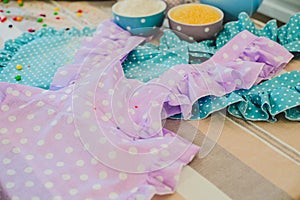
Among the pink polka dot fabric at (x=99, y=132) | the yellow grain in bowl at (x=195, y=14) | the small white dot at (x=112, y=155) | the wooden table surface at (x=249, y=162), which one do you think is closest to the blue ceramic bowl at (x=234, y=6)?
the yellow grain in bowl at (x=195, y=14)

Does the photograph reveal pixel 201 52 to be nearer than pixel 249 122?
No

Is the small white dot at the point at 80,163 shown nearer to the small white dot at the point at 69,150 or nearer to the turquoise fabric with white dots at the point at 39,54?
the small white dot at the point at 69,150

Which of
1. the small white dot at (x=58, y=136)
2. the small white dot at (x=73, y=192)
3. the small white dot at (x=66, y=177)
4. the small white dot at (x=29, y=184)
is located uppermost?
the small white dot at (x=58, y=136)

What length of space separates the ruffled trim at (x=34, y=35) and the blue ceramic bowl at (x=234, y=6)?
241mm

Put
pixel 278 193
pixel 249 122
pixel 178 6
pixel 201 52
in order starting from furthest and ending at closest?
pixel 178 6 < pixel 201 52 < pixel 249 122 < pixel 278 193

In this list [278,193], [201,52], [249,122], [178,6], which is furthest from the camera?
[178,6]

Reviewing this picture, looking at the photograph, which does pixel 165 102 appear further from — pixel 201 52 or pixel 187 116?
pixel 201 52

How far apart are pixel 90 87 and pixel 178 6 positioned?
30 centimetres

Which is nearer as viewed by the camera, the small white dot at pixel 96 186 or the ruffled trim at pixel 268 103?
the small white dot at pixel 96 186

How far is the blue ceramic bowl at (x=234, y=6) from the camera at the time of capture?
82 centimetres

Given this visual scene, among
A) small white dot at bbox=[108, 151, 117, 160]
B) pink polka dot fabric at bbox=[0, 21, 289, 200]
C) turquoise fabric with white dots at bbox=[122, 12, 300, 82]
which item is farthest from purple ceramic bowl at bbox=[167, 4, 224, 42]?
small white dot at bbox=[108, 151, 117, 160]

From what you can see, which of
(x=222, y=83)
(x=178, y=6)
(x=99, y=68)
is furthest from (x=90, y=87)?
(x=178, y=6)

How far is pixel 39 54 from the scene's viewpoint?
79cm

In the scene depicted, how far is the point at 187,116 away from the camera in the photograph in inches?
24.7
